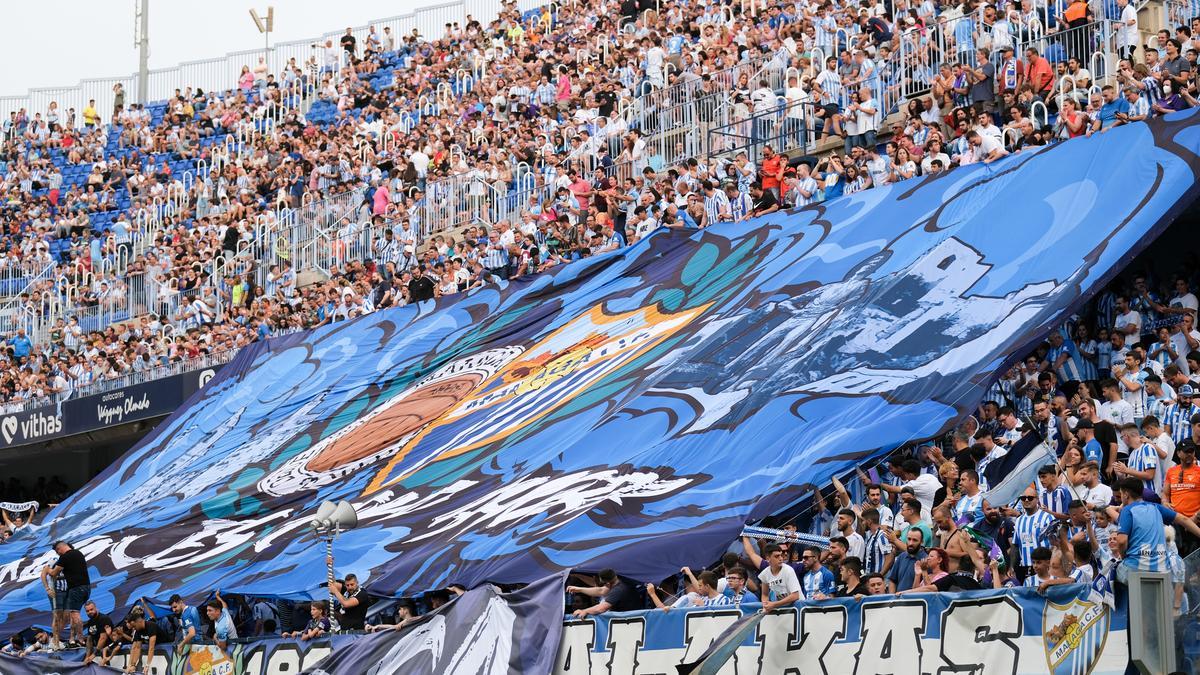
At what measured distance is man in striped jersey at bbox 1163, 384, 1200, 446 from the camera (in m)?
14.9

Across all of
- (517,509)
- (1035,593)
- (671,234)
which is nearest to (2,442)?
(671,234)

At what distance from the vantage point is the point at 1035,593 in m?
11.6

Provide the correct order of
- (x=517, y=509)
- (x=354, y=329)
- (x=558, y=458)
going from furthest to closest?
(x=354, y=329) → (x=558, y=458) → (x=517, y=509)

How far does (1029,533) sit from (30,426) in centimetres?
2398

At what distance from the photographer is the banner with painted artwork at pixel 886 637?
11328 mm

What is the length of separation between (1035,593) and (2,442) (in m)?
26.2

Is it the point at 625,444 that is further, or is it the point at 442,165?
the point at 442,165

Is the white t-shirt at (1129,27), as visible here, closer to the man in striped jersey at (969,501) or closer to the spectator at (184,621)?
the man in striped jersey at (969,501)

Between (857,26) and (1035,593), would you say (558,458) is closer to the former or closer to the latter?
(1035,593)

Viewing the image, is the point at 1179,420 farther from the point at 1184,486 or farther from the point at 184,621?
the point at 184,621

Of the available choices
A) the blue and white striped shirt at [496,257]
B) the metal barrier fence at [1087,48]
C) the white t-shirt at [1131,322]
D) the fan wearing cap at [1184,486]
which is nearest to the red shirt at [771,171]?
the metal barrier fence at [1087,48]

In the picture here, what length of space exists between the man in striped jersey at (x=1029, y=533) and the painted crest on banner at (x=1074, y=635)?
187cm

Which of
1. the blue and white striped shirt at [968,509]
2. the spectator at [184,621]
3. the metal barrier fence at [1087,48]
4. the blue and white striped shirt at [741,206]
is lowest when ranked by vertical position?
the spectator at [184,621]

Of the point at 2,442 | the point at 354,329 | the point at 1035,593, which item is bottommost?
the point at 2,442
